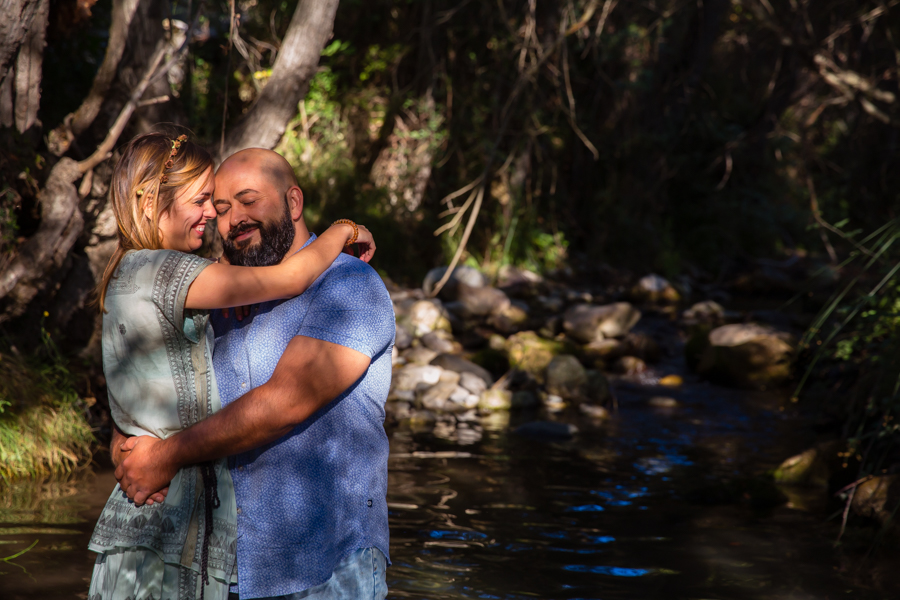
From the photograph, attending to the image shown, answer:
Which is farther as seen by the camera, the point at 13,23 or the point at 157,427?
the point at 13,23

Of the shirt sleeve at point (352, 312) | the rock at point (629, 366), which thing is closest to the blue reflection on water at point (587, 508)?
the shirt sleeve at point (352, 312)

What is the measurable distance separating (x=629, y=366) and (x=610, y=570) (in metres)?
5.73

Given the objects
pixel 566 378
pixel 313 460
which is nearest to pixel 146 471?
pixel 313 460

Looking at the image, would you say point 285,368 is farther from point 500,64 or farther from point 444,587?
point 500,64

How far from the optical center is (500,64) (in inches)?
491

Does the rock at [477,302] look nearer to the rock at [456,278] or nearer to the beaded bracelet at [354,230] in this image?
the rock at [456,278]

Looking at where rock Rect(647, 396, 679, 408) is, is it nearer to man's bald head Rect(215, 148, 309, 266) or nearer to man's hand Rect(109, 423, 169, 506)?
man's bald head Rect(215, 148, 309, 266)

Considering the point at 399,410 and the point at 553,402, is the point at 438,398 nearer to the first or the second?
the point at 399,410

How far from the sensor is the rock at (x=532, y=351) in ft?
31.0

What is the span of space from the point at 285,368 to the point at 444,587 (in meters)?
2.73

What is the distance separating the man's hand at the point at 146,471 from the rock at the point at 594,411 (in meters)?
6.91

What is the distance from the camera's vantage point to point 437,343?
9.91 meters

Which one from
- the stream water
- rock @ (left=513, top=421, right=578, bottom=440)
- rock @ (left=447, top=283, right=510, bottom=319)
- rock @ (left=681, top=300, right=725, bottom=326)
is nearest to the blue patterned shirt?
the stream water

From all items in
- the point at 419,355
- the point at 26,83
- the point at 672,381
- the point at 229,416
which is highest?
the point at 26,83
